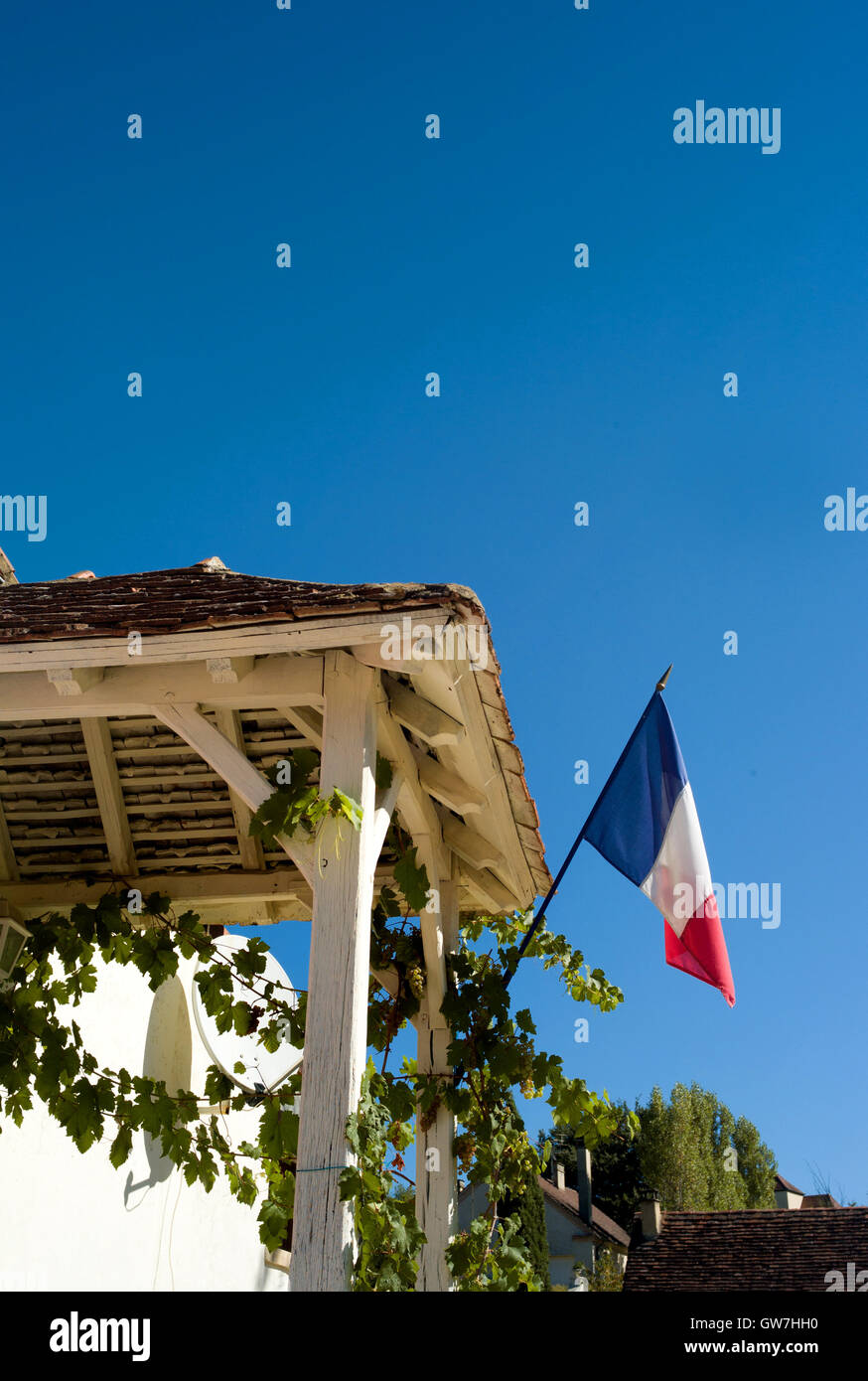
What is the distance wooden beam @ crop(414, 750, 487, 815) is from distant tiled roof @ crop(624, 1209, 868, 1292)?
694 inches

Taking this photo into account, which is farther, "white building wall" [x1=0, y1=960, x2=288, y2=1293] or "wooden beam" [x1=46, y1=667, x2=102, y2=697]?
"white building wall" [x1=0, y1=960, x2=288, y2=1293]

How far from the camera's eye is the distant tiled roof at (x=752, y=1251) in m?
20.7

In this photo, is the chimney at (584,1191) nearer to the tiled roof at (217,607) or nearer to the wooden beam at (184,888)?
the wooden beam at (184,888)

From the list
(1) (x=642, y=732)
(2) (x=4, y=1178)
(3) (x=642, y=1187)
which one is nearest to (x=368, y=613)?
(1) (x=642, y=732)

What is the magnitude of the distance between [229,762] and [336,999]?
1101 mm

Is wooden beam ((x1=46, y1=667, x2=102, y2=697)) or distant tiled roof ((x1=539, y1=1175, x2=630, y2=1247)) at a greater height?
wooden beam ((x1=46, y1=667, x2=102, y2=697))

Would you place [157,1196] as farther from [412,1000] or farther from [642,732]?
[642,732]

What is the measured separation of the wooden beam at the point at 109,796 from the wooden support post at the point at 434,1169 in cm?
175

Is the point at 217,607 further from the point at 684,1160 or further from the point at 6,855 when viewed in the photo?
the point at 684,1160

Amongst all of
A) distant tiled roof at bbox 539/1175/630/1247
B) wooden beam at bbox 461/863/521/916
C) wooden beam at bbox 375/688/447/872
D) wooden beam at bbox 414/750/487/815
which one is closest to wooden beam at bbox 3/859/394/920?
wooden beam at bbox 375/688/447/872

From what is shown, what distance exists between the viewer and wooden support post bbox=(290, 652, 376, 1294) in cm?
373

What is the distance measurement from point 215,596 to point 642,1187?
142ft

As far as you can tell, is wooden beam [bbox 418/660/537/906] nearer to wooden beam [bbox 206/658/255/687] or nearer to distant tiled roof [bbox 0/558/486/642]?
distant tiled roof [bbox 0/558/486/642]

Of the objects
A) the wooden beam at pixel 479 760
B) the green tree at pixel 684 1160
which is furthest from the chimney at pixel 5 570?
the green tree at pixel 684 1160
